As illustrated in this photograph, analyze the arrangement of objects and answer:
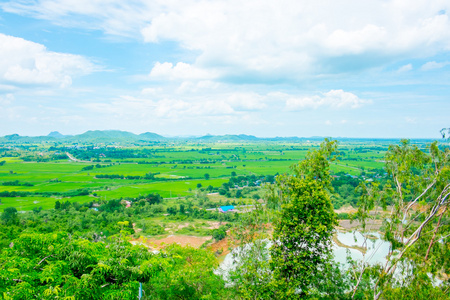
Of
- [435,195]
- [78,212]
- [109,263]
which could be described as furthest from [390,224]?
[78,212]

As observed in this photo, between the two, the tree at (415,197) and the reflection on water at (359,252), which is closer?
the tree at (415,197)

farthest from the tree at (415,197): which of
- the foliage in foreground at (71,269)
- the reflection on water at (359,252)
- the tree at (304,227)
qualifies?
the reflection on water at (359,252)

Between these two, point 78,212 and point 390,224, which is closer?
point 390,224

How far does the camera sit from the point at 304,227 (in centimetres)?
765

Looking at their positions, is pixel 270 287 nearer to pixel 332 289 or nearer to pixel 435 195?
pixel 332 289

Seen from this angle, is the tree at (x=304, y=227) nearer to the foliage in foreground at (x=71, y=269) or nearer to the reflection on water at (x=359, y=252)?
the foliage in foreground at (x=71, y=269)

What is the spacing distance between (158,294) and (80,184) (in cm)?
4963

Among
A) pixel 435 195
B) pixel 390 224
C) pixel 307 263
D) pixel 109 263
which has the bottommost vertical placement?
pixel 307 263

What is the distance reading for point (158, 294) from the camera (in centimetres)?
970

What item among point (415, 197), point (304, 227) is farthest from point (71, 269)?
point (415, 197)

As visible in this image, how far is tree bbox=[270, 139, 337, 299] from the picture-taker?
754 centimetres

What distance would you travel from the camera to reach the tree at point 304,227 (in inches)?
297

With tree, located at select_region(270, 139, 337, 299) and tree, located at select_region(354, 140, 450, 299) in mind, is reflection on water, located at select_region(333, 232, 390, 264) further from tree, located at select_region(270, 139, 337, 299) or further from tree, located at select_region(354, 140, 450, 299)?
tree, located at select_region(270, 139, 337, 299)

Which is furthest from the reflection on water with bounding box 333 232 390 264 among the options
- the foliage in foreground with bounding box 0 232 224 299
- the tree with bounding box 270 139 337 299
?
the foliage in foreground with bounding box 0 232 224 299
